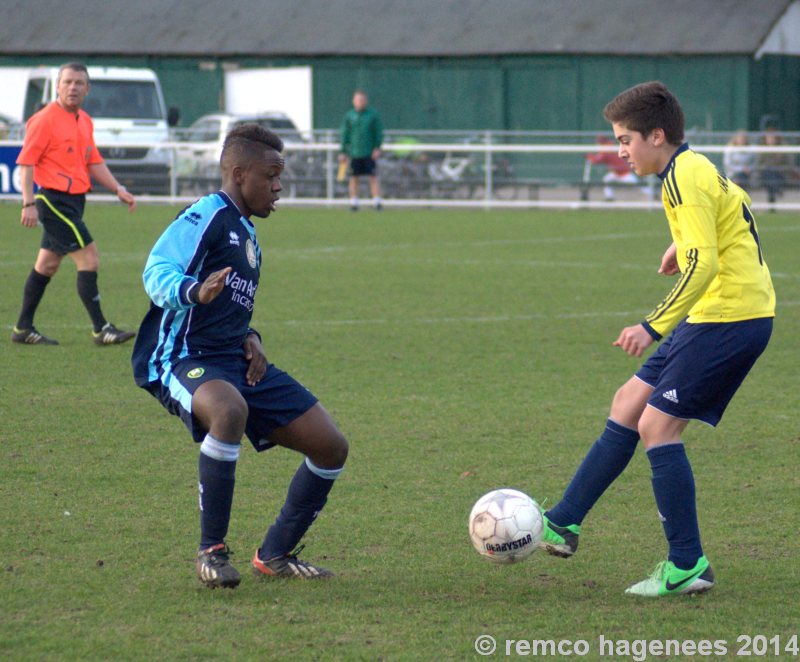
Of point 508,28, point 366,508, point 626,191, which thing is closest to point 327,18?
point 508,28

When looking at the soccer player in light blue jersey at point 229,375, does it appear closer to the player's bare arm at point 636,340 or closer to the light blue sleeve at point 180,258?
the light blue sleeve at point 180,258

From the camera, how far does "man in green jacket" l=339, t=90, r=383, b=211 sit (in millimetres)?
22781

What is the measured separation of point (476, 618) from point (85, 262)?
604 cm

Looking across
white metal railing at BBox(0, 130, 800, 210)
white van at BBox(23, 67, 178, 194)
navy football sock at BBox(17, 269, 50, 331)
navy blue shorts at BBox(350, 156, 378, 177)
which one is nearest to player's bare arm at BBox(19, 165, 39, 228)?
navy football sock at BBox(17, 269, 50, 331)

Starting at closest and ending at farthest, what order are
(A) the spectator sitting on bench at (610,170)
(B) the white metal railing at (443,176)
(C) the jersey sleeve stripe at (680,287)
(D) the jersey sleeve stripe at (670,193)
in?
1. (C) the jersey sleeve stripe at (680,287)
2. (D) the jersey sleeve stripe at (670,193)
3. (B) the white metal railing at (443,176)
4. (A) the spectator sitting on bench at (610,170)

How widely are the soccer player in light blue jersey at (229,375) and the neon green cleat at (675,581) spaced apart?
104 cm

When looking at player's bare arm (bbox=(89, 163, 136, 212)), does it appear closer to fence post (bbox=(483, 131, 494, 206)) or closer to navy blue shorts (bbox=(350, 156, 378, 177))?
navy blue shorts (bbox=(350, 156, 378, 177))

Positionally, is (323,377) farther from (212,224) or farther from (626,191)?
(626,191)

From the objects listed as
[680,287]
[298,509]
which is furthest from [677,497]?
[298,509]

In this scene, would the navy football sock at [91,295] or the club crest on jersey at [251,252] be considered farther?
the navy football sock at [91,295]

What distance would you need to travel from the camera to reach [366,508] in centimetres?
540

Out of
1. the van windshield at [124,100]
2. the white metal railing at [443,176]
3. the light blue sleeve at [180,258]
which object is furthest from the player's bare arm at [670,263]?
the van windshield at [124,100]

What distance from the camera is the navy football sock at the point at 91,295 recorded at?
31.0 feet

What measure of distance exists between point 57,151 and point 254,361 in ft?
17.9
